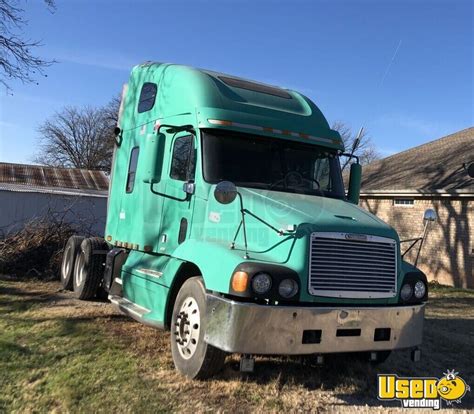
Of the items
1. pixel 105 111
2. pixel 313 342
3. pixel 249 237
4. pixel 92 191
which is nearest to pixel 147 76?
pixel 249 237

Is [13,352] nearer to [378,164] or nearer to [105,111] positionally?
[378,164]

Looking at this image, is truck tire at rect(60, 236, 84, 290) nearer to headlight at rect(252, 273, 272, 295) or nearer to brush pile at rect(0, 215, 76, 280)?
brush pile at rect(0, 215, 76, 280)

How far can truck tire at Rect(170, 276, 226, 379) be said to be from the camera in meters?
4.69

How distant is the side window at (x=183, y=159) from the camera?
575cm

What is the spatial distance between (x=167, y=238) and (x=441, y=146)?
17.2 meters

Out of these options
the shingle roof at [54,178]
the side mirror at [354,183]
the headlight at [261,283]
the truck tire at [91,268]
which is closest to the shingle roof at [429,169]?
the side mirror at [354,183]

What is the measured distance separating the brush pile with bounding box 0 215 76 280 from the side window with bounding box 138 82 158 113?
17.7 ft

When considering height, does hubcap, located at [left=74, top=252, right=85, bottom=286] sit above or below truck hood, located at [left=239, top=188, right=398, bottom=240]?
below

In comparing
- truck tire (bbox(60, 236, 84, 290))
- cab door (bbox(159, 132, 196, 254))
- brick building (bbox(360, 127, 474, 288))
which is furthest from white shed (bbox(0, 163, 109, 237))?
brick building (bbox(360, 127, 474, 288))

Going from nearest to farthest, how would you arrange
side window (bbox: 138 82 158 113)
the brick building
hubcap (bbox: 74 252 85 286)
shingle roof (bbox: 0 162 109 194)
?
side window (bbox: 138 82 158 113) → hubcap (bbox: 74 252 85 286) → the brick building → shingle roof (bbox: 0 162 109 194)

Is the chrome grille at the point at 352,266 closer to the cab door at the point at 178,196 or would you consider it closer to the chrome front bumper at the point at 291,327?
the chrome front bumper at the point at 291,327

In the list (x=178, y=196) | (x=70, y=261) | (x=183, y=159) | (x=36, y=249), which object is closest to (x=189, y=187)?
(x=178, y=196)

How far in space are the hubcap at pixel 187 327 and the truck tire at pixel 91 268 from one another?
12.0ft

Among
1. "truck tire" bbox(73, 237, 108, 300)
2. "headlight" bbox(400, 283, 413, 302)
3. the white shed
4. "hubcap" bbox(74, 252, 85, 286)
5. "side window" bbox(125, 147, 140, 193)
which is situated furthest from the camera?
the white shed
